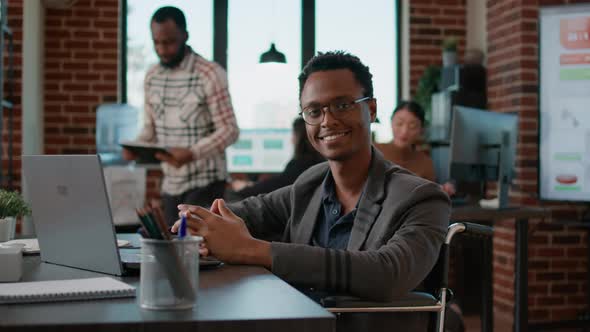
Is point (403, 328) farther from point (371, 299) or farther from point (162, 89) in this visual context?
point (162, 89)

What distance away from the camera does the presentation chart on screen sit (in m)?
4.20

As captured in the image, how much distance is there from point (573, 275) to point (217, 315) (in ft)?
13.1

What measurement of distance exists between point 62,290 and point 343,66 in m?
0.92

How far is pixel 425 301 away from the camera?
4.81 feet

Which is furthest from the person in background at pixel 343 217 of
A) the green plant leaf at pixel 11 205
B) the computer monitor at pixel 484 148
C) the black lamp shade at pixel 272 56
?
the black lamp shade at pixel 272 56

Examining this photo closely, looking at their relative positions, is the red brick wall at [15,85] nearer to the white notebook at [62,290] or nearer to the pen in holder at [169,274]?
the white notebook at [62,290]

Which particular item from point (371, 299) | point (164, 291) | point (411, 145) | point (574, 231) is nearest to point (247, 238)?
point (371, 299)

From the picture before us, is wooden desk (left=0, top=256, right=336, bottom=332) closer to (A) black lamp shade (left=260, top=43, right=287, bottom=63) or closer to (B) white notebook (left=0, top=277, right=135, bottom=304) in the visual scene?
(B) white notebook (left=0, top=277, right=135, bottom=304)

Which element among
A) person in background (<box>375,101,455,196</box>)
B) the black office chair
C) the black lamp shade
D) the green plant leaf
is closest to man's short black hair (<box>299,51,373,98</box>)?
the black office chair

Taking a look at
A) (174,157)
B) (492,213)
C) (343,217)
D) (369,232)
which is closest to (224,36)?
(174,157)

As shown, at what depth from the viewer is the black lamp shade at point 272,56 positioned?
520cm

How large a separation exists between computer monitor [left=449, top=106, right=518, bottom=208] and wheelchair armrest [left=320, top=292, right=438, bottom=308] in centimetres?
216

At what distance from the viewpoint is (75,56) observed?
17.2ft

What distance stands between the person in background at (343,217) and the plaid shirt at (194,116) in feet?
4.19
